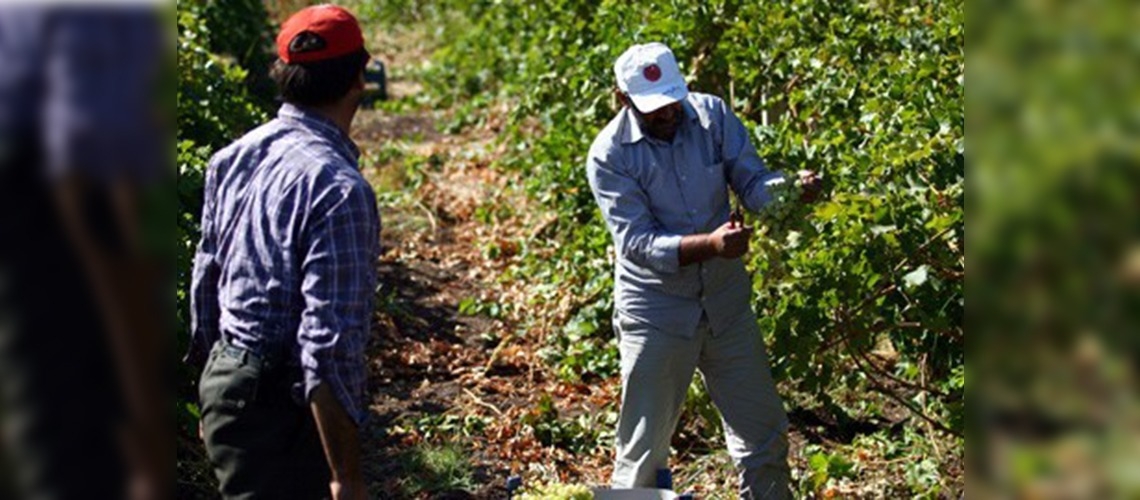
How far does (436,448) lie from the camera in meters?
6.22

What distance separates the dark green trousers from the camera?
11.3 feet

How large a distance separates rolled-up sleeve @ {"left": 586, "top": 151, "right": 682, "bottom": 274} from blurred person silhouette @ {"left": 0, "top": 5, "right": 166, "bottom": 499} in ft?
10.6

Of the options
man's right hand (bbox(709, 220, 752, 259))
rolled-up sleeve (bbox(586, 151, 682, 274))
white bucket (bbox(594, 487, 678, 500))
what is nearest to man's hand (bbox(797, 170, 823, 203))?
man's right hand (bbox(709, 220, 752, 259))

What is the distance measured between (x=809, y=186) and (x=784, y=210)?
0.33 ft

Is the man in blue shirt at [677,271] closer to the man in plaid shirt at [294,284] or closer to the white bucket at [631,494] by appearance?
the white bucket at [631,494]

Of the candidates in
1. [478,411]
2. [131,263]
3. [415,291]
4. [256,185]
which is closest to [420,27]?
[415,291]

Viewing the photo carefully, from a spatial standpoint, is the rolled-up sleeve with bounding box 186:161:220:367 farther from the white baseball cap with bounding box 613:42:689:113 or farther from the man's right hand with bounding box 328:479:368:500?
the white baseball cap with bounding box 613:42:689:113

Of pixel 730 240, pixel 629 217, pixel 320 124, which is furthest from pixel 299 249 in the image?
pixel 629 217

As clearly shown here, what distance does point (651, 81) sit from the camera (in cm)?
475

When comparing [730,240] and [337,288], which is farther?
[730,240]

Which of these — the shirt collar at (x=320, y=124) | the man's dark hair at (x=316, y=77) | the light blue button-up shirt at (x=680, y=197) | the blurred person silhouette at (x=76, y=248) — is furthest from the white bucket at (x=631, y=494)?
the blurred person silhouette at (x=76, y=248)

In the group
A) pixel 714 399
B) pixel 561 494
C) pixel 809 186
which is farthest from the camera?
pixel 714 399

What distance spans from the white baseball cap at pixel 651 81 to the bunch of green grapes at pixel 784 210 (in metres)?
0.40

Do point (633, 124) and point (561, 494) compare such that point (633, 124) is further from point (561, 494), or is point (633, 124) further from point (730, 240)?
point (561, 494)
